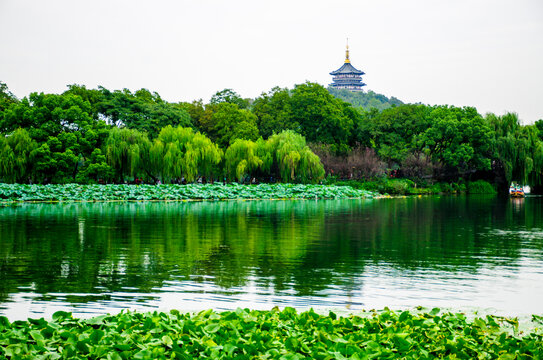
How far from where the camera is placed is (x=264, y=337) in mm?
4785

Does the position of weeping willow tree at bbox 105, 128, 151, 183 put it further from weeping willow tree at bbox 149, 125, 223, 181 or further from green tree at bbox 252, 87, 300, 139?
green tree at bbox 252, 87, 300, 139

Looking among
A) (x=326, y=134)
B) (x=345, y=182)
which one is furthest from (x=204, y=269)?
(x=326, y=134)

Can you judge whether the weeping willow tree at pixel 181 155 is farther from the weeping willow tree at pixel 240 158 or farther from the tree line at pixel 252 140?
the weeping willow tree at pixel 240 158

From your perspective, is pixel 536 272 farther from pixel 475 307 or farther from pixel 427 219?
pixel 427 219

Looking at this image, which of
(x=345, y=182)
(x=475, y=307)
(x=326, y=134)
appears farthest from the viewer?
(x=326, y=134)

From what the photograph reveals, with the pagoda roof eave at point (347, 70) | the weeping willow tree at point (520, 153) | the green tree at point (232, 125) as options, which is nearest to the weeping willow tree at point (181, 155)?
the green tree at point (232, 125)

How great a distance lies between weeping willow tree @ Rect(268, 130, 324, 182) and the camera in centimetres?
3841

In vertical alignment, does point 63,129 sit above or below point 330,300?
above

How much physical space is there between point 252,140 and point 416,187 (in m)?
12.9

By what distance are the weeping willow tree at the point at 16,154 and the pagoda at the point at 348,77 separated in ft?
275

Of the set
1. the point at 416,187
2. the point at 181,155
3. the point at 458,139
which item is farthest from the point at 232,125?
the point at 458,139

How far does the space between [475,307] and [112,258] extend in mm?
6019

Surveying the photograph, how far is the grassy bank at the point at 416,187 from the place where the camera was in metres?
42.1

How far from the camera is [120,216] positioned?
19375 millimetres
